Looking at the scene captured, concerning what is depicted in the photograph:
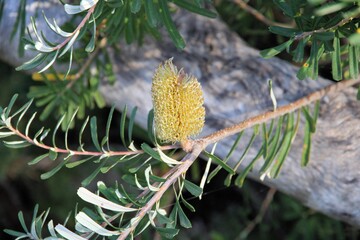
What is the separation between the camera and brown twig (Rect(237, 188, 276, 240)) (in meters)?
1.45

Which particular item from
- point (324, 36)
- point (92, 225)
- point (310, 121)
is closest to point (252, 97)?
point (310, 121)

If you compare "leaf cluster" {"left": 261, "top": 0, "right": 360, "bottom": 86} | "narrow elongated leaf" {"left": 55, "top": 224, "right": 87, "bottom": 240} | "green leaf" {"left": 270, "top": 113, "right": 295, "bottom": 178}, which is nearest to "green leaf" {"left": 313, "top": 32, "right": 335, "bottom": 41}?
"leaf cluster" {"left": 261, "top": 0, "right": 360, "bottom": 86}

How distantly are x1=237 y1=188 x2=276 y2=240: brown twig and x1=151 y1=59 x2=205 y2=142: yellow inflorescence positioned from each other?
0.75m

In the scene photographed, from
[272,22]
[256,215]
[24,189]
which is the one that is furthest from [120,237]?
[24,189]

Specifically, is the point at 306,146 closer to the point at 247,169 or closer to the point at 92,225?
the point at 247,169

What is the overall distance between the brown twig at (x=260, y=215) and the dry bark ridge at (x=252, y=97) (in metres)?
0.35

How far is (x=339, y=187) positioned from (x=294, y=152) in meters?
0.09

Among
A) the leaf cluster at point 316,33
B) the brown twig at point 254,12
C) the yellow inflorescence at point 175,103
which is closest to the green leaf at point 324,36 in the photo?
the leaf cluster at point 316,33

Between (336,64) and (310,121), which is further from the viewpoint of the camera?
(310,121)

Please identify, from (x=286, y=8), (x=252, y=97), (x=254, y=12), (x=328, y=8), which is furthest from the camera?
(x=254, y=12)

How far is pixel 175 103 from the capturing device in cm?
70

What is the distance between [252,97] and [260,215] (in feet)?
1.64

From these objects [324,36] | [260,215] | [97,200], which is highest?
[324,36]

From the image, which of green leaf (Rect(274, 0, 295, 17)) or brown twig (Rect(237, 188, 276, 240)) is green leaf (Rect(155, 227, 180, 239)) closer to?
green leaf (Rect(274, 0, 295, 17))
